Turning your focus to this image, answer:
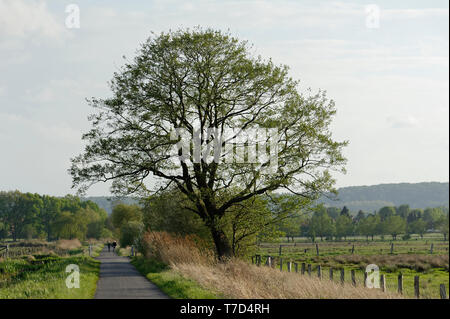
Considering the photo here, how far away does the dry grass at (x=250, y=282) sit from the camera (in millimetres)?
14727

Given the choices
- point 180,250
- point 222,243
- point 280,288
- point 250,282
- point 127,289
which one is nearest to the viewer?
point 280,288

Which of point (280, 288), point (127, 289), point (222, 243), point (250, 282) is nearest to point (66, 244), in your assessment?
point (222, 243)

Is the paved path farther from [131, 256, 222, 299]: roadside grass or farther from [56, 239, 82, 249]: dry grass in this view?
[56, 239, 82, 249]: dry grass

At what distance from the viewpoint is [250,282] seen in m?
17.8

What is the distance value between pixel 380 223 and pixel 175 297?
133006mm

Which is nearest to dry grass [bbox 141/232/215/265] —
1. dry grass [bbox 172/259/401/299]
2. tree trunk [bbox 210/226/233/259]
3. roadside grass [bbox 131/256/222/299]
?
tree trunk [bbox 210/226/233/259]

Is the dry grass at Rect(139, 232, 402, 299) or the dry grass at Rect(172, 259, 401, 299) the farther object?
the dry grass at Rect(139, 232, 402, 299)

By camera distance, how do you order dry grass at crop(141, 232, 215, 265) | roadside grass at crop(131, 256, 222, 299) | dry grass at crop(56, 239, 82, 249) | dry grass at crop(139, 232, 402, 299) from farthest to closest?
dry grass at crop(56, 239, 82, 249), dry grass at crop(141, 232, 215, 265), roadside grass at crop(131, 256, 222, 299), dry grass at crop(139, 232, 402, 299)

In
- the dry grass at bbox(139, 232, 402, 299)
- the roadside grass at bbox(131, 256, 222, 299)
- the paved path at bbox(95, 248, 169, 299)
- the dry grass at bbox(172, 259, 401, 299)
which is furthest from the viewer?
the paved path at bbox(95, 248, 169, 299)

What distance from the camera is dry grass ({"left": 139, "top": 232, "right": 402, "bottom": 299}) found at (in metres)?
14.7

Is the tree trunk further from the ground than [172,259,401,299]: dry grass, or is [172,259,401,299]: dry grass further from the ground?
the tree trunk

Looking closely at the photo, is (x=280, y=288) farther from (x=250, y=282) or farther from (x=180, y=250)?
(x=180, y=250)
